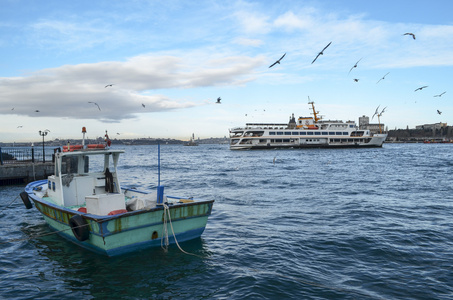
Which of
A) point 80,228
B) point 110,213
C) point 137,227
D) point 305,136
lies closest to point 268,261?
point 137,227

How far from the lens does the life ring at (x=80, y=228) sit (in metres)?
9.27

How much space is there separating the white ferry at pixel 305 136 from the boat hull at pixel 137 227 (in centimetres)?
8315

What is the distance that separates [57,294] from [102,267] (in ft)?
4.86

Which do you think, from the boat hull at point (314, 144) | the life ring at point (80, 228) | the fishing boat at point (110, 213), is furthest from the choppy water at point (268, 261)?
the boat hull at point (314, 144)

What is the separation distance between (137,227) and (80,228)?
1722 mm

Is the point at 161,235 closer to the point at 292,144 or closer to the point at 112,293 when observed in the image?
the point at 112,293

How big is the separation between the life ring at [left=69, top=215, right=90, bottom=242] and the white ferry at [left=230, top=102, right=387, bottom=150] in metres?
84.6

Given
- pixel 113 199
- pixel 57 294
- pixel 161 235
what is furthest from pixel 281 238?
pixel 57 294

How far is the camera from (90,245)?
9812 mm

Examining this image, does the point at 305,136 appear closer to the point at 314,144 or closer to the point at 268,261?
the point at 314,144

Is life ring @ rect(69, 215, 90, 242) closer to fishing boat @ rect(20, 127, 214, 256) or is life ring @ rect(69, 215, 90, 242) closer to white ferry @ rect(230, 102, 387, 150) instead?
fishing boat @ rect(20, 127, 214, 256)

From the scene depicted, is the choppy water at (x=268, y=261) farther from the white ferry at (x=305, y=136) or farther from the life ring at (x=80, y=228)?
the white ferry at (x=305, y=136)

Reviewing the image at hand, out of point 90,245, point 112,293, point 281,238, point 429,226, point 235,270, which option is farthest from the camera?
point 429,226

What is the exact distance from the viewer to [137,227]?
30.4 feet
